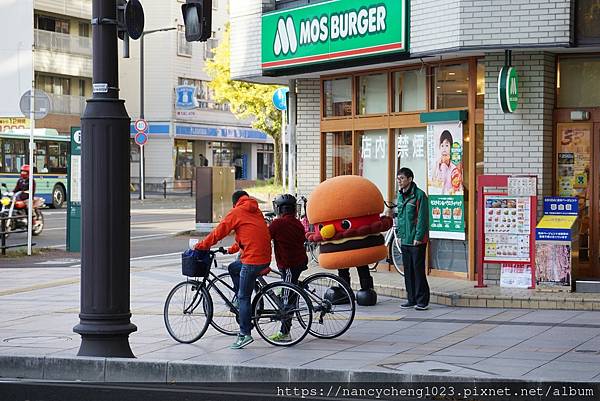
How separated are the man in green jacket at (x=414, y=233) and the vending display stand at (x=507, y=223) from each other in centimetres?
130

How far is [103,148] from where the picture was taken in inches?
372

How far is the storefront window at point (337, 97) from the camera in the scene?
1773 centimetres

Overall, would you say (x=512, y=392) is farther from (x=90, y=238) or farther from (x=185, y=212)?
(x=185, y=212)

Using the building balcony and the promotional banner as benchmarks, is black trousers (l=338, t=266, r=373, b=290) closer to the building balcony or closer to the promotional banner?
the promotional banner

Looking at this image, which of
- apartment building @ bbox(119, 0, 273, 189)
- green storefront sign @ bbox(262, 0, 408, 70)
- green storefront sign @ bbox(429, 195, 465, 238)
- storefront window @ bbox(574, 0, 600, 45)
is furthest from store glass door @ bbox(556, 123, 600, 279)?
apartment building @ bbox(119, 0, 273, 189)

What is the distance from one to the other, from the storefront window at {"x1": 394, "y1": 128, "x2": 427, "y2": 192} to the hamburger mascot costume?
341cm

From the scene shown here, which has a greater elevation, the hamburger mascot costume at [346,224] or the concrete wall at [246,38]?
the concrete wall at [246,38]

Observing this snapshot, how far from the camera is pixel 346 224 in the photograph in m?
12.9

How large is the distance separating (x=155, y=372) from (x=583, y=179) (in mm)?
7762

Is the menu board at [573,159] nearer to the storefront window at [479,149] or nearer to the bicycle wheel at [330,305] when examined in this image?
the storefront window at [479,149]

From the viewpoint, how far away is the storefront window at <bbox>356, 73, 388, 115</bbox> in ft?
55.9

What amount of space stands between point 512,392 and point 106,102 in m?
4.51

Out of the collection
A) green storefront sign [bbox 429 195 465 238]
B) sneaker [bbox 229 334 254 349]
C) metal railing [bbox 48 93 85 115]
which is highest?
metal railing [bbox 48 93 85 115]

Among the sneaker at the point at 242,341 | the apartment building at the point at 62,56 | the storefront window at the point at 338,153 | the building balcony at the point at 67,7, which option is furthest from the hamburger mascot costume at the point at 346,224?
the building balcony at the point at 67,7
